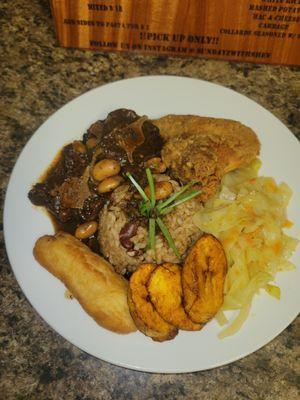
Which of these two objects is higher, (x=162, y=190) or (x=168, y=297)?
(x=162, y=190)

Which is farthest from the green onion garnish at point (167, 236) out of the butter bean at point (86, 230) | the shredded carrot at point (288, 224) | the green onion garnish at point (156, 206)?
the shredded carrot at point (288, 224)


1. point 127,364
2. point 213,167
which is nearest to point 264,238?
point 213,167

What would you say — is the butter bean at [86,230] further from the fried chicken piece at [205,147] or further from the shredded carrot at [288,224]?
the shredded carrot at [288,224]

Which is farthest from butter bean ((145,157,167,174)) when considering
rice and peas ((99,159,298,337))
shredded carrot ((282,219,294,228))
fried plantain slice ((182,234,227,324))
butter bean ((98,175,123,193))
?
shredded carrot ((282,219,294,228))

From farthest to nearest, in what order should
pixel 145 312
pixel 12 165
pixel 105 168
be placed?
pixel 12 165, pixel 105 168, pixel 145 312

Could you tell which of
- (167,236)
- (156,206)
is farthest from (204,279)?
(156,206)

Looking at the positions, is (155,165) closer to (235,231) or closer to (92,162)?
(92,162)

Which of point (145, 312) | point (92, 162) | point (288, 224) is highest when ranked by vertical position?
point (92, 162)
